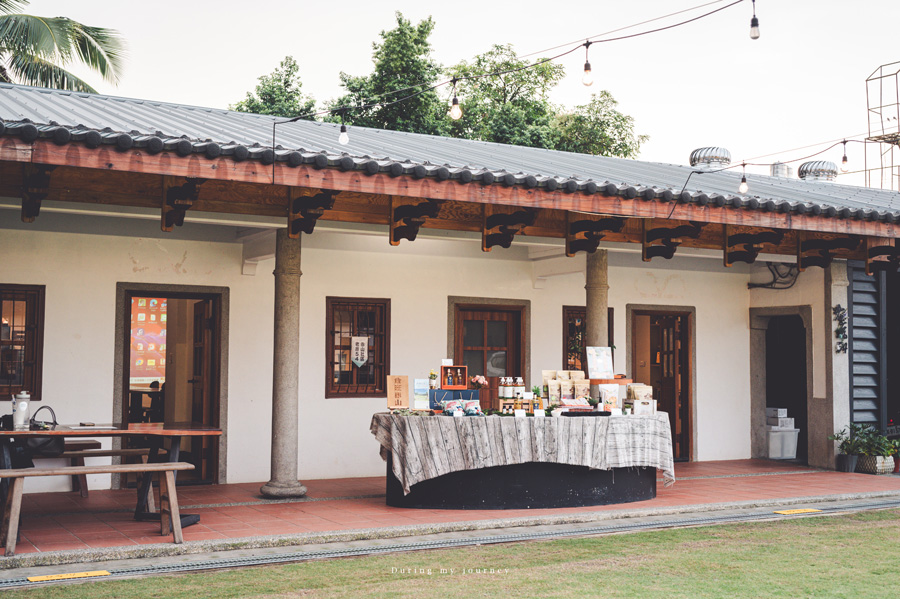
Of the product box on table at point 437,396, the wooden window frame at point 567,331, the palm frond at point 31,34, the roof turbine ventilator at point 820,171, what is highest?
the palm frond at point 31,34

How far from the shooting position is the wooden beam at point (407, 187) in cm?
576

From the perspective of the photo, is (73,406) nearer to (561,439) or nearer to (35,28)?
(561,439)

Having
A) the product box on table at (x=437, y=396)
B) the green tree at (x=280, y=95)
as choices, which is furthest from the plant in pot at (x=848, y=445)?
the green tree at (x=280, y=95)

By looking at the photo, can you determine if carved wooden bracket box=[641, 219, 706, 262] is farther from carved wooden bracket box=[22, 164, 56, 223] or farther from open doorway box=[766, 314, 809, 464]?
carved wooden bracket box=[22, 164, 56, 223]

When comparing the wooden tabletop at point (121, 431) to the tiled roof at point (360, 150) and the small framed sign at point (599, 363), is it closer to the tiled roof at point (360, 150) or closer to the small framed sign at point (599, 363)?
the tiled roof at point (360, 150)

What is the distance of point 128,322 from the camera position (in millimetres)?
9289

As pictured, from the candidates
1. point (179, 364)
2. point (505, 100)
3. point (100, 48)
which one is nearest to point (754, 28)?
point (179, 364)

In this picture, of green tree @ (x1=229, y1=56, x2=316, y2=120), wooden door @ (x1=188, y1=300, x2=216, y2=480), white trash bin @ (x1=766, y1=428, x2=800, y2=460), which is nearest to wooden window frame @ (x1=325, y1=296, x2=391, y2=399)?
wooden door @ (x1=188, y1=300, x2=216, y2=480)

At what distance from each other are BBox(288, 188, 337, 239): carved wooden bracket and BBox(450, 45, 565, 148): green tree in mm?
17413

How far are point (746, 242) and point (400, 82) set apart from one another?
15.4 metres

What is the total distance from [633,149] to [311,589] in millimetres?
26023

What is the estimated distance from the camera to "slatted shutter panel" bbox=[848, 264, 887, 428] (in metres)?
11.4

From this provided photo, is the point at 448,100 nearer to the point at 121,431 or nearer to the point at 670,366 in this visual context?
the point at 670,366

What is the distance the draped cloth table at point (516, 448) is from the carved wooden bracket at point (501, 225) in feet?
5.27
